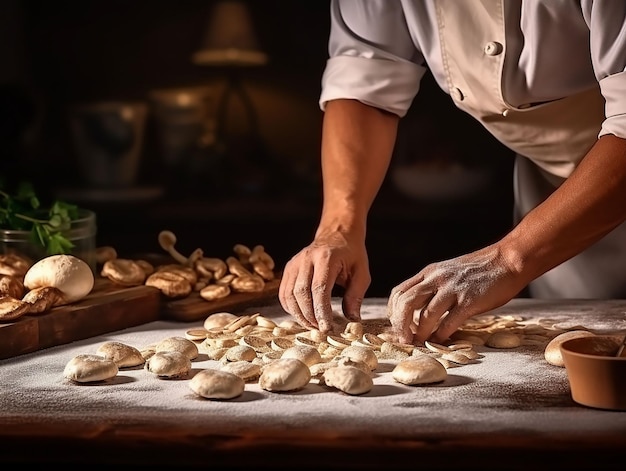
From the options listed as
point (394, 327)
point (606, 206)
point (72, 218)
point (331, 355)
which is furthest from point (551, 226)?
point (72, 218)

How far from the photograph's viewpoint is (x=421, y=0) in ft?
5.94

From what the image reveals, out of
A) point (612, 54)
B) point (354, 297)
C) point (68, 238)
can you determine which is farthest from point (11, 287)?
point (612, 54)

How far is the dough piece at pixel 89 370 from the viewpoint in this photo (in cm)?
128

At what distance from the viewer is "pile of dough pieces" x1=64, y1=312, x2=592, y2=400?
124 cm

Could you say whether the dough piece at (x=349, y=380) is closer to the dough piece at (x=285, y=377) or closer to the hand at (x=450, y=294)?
the dough piece at (x=285, y=377)

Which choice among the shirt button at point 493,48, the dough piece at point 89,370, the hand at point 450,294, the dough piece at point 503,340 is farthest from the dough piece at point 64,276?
the shirt button at point 493,48

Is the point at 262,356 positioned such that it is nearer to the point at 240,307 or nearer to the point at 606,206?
the point at 240,307

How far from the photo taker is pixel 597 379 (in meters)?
1.14

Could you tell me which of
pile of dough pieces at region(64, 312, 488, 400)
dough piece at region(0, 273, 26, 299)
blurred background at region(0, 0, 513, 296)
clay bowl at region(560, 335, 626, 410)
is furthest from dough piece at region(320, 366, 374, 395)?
blurred background at region(0, 0, 513, 296)

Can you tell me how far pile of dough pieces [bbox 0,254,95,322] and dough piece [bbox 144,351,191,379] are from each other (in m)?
0.28

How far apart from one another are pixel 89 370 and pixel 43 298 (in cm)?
28

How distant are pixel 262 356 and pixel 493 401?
1.24 feet

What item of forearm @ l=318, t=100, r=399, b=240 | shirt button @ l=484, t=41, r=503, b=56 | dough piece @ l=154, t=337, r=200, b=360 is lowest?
dough piece @ l=154, t=337, r=200, b=360

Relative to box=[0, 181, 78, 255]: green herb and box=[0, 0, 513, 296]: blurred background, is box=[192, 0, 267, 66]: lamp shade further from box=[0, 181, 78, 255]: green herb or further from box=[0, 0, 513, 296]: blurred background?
box=[0, 181, 78, 255]: green herb
